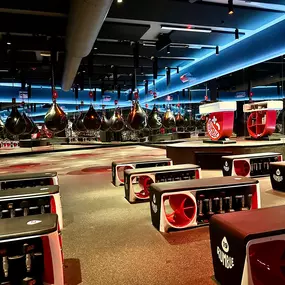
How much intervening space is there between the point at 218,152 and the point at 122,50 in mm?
4062

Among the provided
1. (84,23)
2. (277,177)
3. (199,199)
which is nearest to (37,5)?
(84,23)

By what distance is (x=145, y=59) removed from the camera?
10031mm

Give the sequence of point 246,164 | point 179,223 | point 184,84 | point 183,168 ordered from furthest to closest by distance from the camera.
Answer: point 184,84, point 246,164, point 183,168, point 179,223

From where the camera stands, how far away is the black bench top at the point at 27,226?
217 cm

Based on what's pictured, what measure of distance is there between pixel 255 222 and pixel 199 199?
1.52 meters

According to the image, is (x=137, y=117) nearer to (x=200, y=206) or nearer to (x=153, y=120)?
(x=153, y=120)

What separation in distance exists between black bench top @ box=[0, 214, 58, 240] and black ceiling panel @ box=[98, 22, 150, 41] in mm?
5194

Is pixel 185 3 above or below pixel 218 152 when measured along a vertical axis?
above

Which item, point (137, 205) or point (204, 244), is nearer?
point (204, 244)

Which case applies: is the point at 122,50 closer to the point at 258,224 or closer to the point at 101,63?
the point at 101,63

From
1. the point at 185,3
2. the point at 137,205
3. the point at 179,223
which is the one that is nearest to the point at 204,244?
the point at 179,223

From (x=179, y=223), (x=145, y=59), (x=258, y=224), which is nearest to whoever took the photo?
(x=258, y=224)

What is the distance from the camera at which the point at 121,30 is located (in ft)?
21.9

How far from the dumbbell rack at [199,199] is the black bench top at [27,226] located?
1517mm
